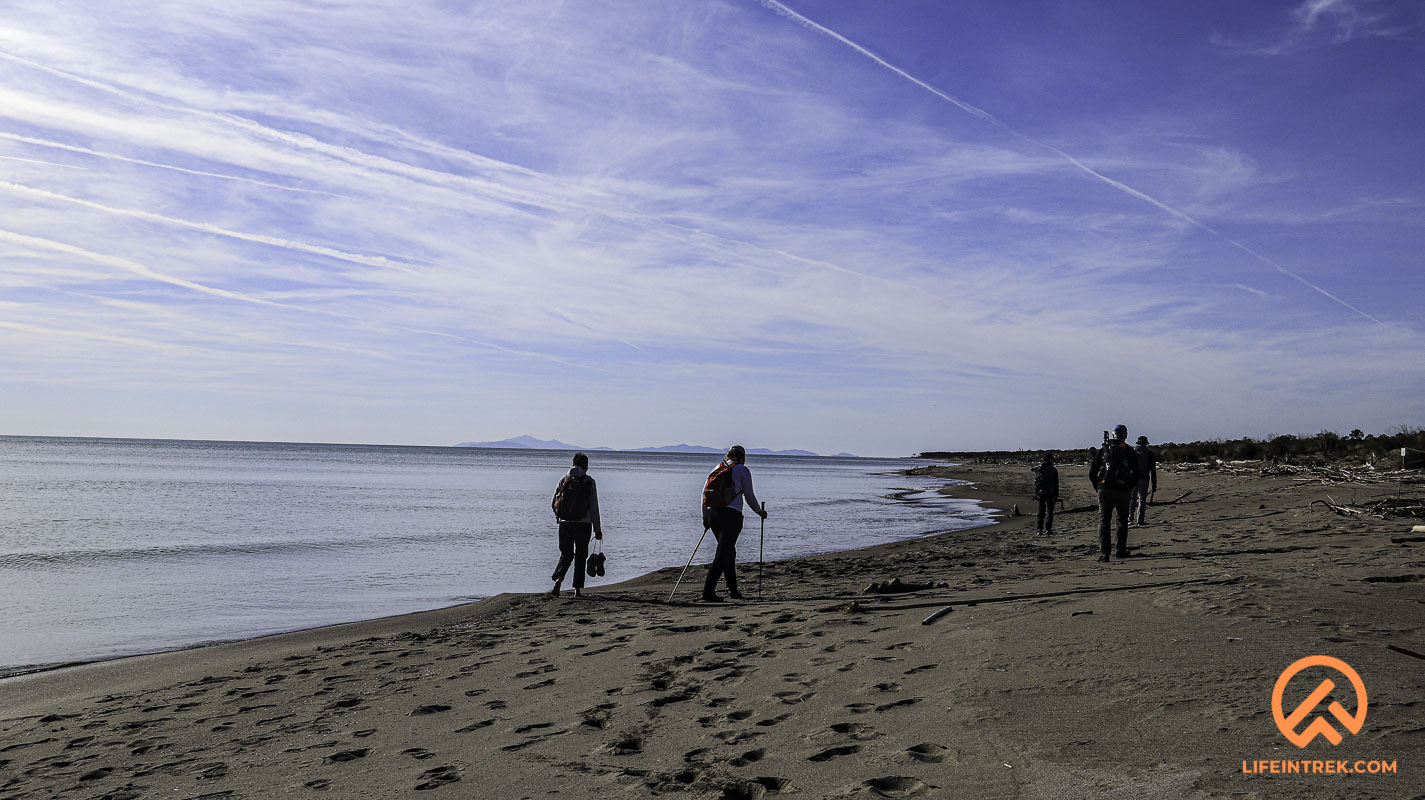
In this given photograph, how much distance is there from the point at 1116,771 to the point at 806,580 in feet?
31.5

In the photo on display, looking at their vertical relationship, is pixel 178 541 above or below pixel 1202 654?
below

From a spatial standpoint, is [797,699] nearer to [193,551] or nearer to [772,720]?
[772,720]

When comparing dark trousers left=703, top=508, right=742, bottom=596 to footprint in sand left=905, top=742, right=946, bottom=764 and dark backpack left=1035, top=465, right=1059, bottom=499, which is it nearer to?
footprint in sand left=905, top=742, right=946, bottom=764

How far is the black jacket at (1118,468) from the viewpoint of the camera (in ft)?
42.5

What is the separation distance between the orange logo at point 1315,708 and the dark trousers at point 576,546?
8.82m

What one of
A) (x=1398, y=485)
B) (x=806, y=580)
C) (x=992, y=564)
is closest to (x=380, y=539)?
(x=806, y=580)

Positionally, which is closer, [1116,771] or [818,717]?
[1116,771]

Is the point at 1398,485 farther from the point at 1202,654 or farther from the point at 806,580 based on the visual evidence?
the point at 1202,654

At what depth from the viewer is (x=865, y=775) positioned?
4344 millimetres

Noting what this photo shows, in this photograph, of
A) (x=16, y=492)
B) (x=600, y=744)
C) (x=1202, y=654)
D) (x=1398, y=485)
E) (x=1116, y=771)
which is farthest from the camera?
(x=16, y=492)

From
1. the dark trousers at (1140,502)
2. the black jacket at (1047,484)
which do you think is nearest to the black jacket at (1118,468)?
the dark trousers at (1140,502)

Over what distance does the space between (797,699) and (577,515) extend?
6671 mm

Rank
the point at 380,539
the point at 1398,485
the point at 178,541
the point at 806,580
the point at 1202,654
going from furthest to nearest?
1. the point at 380,539
2. the point at 178,541
3. the point at 1398,485
4. the point at 806,580
5. the point at 1202,654

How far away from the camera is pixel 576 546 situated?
487 inches
